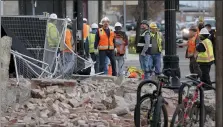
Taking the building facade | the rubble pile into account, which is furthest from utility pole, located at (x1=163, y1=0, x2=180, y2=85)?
the building facade

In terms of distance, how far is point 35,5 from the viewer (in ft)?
106

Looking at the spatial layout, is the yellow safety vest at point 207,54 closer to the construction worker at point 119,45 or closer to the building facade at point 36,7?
the construction worker at point 119,45

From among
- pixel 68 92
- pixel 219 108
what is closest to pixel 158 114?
pixel 219 108

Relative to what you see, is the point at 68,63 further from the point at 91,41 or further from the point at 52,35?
the point at 91,41

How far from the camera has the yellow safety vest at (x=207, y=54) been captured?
1197 cm

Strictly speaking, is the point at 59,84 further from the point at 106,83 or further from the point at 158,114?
the point at 158,114

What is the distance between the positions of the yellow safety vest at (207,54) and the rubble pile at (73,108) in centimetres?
183

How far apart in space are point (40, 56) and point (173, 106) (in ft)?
14.2

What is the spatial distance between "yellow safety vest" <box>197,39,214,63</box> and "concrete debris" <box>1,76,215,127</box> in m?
1.26

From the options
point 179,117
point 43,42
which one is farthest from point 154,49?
point 179,117

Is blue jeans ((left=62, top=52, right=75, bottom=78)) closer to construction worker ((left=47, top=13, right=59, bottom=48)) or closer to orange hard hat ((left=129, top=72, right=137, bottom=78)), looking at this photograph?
construction worker ((left=47, top=13, right=59, bottom=48))

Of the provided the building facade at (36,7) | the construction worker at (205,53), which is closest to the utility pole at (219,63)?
the construction worker at (205,53)

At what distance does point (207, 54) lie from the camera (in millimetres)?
12078

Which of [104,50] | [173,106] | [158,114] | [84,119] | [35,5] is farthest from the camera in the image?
[35,5]
